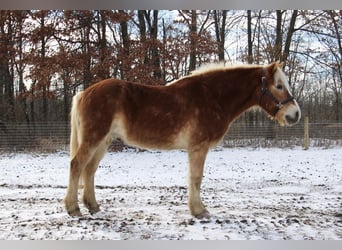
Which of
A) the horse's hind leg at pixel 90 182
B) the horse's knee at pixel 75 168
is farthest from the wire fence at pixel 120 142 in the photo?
the horse's knee at pixel 75 168

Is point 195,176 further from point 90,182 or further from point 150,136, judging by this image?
point 90,182

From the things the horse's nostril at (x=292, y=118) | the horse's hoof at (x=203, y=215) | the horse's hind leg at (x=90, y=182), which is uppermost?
the horse's nostril at (x=292, y=118)

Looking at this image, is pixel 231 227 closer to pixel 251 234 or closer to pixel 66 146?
pixel 251 234

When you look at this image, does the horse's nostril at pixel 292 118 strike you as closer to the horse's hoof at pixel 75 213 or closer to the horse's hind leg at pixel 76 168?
the horse's hind leg at pixel 76 168

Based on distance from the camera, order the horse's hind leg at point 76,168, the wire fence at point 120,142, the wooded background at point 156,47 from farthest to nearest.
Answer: the wire fence at point 120,142 → the wooded background at point 156,47 → the horse's hind leg at point 76,168

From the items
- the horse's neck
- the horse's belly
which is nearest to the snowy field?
the horse's belly

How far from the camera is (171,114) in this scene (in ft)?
8.69

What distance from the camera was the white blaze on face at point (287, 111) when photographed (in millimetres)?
2662

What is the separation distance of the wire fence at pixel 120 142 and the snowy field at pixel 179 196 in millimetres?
108

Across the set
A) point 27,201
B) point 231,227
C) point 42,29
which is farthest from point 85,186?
point 42,29

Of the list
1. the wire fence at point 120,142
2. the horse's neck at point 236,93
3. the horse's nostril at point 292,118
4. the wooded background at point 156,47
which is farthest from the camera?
the wire fence at point 120,142

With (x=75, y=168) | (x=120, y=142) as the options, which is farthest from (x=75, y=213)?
(x=120, y=142)

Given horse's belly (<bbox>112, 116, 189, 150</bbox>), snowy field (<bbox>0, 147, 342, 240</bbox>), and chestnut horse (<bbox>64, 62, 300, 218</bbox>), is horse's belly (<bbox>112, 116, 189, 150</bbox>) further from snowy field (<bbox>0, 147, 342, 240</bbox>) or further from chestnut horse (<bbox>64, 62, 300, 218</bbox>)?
snowy field (<bbox>0, 147, 342, 240</bbox>)

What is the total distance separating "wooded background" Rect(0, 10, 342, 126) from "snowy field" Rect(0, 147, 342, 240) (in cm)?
82
